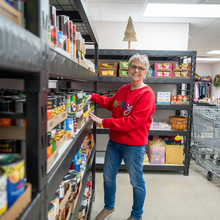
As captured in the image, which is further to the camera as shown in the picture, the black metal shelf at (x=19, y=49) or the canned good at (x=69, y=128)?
the canned good at (x=69, y=128)

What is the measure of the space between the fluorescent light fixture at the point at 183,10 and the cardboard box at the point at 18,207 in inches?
133

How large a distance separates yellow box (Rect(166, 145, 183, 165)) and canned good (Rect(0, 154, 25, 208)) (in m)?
3.31

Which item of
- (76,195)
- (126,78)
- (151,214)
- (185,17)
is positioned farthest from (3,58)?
(185,17)

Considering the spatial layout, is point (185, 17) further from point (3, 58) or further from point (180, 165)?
point (3, 58)

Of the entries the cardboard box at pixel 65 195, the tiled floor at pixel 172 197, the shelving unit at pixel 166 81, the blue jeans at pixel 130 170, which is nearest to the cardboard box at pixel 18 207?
the cardboard box at pixel 65 195

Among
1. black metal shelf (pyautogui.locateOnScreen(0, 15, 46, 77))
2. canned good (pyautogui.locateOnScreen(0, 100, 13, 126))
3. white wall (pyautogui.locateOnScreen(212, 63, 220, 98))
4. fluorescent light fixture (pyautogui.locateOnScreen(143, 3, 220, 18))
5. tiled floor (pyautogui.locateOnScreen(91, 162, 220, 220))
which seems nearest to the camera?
black metal shelf (pyautogui.locateOnScreen(0, 15, 46, 77))

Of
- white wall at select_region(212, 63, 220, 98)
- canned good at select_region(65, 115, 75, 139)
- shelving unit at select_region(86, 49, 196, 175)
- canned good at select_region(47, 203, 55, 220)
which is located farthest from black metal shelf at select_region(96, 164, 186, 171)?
white wall at select_region(212, 63, 220, 98)

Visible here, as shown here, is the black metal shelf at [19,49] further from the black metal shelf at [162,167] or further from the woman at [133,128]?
the black metal shelf at [162,167]

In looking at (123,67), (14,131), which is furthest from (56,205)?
(123,67)

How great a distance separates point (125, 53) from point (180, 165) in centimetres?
220

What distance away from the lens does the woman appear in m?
1.93

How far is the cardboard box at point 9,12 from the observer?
1.48ft

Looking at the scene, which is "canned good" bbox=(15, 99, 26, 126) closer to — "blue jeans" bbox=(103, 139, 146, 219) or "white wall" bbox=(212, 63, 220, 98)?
"blue jeans" bbox=(103, 139, 146, 219)

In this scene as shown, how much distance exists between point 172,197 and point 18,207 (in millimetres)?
2734
